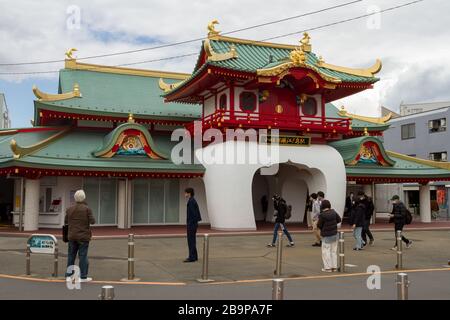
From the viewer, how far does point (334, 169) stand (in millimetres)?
Answer: 23547

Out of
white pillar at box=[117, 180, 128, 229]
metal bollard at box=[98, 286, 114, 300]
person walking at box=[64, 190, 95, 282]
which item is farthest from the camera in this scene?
white pillar at box=[117, 180, 128, 229]

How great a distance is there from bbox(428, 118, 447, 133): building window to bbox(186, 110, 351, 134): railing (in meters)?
21.8

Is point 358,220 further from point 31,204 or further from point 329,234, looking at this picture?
point 31,204

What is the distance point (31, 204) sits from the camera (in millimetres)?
20484

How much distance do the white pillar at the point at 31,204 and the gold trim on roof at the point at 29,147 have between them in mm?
1355

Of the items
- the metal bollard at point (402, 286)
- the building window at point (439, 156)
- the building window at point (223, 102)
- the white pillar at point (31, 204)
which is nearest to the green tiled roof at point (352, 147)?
the building window at point (223, 102)

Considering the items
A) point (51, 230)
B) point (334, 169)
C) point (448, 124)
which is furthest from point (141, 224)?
point (448, 124)

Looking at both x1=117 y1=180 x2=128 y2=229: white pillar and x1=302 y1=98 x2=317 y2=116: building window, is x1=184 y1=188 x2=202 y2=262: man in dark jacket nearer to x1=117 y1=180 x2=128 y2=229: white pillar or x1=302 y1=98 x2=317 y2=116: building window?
x1=117 y1=180 x2=128 y2=229: white pillar

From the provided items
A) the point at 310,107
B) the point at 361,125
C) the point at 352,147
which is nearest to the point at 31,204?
the point at 310,107

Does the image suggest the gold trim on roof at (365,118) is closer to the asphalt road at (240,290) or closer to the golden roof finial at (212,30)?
the golden roof finial at (212,30)

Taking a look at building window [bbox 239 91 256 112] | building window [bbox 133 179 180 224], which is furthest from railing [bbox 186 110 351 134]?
building window [bbox 133 179 180 224]

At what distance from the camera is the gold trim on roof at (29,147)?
1901 cm

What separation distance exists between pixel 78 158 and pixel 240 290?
46.5 feet

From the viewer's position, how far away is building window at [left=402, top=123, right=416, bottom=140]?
4529 cm
